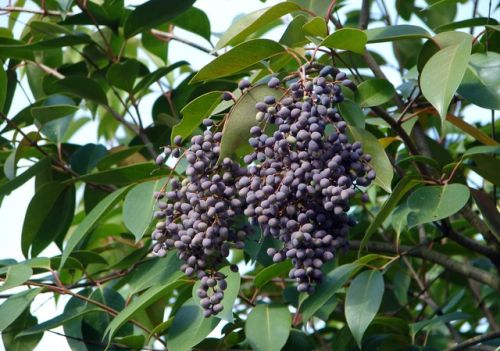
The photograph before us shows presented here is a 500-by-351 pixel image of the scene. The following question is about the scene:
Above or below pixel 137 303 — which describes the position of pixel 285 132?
above

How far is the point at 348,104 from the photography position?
1.33 meters

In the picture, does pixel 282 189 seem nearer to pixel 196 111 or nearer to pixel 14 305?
pixel 196 111

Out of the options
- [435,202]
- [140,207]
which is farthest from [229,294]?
[435,202]

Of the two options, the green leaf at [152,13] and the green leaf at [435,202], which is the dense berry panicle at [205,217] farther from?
the green leaf at [152,13]

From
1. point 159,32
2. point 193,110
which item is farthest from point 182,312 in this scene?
point 159,32

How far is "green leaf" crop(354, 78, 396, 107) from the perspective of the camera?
1.44 metres

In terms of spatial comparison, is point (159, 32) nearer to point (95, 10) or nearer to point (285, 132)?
point (95, 10)

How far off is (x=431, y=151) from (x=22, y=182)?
33.2 inches

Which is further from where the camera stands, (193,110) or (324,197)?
(193,110)

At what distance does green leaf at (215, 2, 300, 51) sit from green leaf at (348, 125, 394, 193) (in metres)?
0.23

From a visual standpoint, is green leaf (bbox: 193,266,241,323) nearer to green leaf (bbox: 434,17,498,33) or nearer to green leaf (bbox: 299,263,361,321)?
green leaf (bbox: 299,263,361,321)

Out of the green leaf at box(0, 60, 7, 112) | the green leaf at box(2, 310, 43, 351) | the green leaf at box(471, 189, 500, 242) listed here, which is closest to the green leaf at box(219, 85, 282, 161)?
the green leaf at box(471, 189, 500, 242)

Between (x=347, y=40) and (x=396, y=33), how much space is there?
0.33ft

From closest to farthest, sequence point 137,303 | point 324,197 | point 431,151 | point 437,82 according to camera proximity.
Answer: point 324,197 < point 437,82 < point 137,303 < point 431,151
